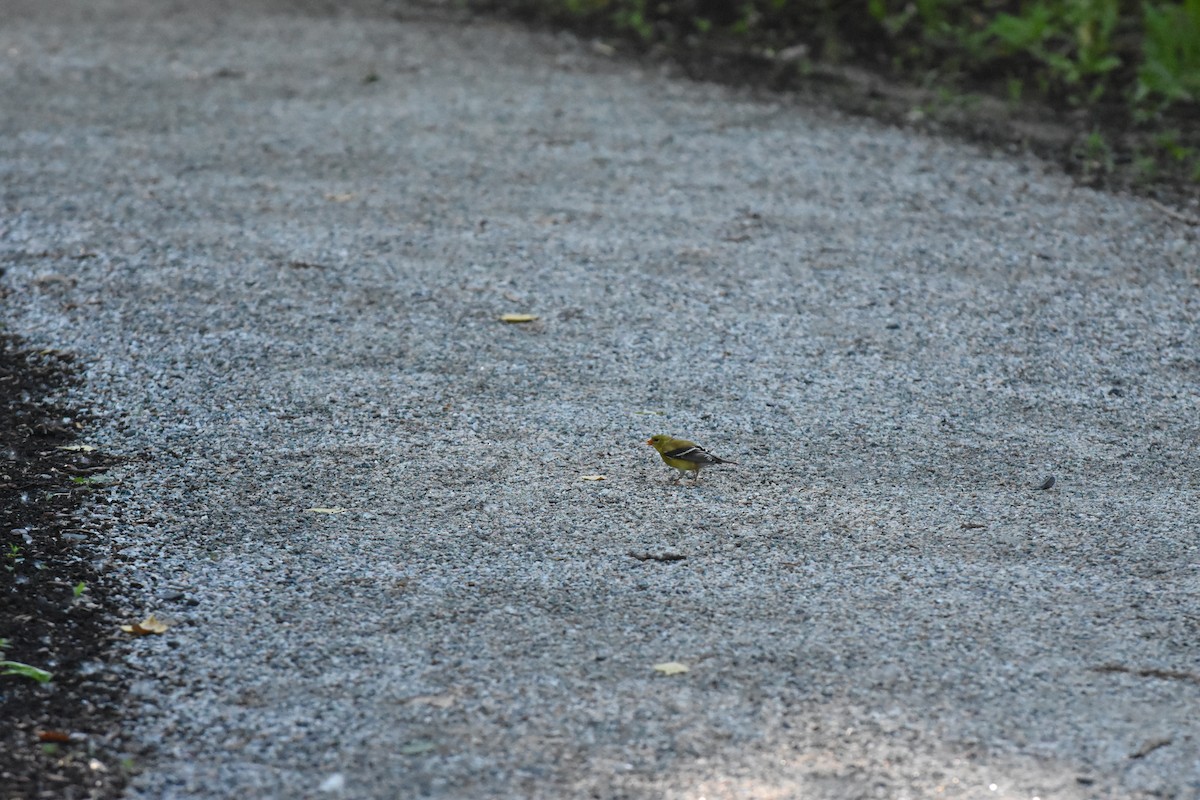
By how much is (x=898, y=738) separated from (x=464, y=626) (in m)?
1.05

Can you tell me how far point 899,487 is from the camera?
367 centimetres

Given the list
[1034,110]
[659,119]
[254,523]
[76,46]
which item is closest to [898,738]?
[254,523]

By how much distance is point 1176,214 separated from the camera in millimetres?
5730

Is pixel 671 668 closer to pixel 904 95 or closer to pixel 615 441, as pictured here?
pixel 615 441

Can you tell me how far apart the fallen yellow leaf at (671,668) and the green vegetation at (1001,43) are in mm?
4562

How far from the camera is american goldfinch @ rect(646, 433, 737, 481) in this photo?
11.8ft

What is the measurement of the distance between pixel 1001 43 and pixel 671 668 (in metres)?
6.10

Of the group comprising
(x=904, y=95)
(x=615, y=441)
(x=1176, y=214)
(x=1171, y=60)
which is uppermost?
(x=1171, y=60)

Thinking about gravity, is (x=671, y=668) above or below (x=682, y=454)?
below

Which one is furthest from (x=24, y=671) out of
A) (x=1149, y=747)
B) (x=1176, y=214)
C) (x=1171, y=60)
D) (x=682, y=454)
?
(x=1171, y=60)

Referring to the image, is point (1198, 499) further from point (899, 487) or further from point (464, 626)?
point (464, 626)

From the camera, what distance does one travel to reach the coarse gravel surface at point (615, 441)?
264 cm

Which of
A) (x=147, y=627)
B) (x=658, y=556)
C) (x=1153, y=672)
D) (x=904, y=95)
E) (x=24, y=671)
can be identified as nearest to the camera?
(x=24, y=671)

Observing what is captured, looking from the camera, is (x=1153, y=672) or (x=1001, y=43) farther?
(x=1001, y=43)
